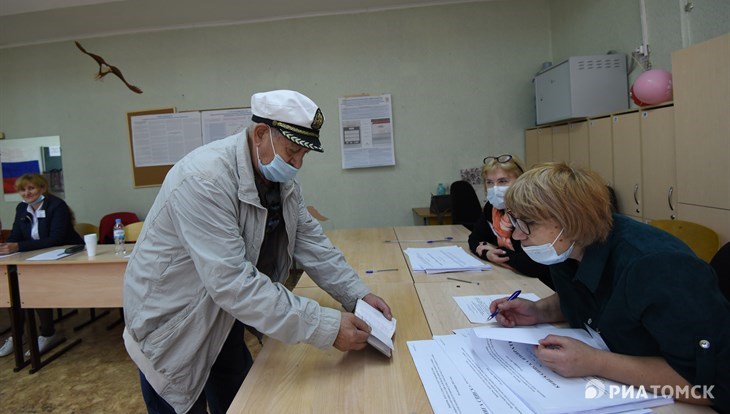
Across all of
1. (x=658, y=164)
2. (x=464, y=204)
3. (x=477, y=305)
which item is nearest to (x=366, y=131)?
(x=464, y=204)

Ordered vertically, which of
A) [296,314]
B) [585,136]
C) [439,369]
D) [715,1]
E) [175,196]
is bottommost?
[439,369]

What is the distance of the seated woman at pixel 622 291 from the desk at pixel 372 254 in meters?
0.83

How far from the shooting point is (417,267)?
1935mm

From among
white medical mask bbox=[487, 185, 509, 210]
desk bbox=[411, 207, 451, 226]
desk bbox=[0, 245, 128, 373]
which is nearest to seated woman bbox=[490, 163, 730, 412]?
white medical mask bbox=[487, 185, 509, 210]

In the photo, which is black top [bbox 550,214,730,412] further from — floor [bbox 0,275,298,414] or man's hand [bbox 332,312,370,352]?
floor [bbox 0,275,298,414]

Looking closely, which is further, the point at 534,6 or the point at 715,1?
the point at 534,6

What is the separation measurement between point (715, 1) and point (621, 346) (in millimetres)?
2776

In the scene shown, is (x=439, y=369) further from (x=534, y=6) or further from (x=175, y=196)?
(x=534, y=6)

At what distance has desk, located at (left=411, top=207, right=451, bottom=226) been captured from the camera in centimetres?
435

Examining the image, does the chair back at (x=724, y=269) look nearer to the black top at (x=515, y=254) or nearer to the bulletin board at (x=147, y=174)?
the black top at (x=515, y=254)

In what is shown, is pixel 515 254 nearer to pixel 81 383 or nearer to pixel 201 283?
pixel 201 283

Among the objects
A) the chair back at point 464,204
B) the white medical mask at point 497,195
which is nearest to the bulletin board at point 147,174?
the chair back at point 464,204

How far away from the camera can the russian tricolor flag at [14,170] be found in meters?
5.01

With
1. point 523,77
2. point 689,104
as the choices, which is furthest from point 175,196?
point 523,77
